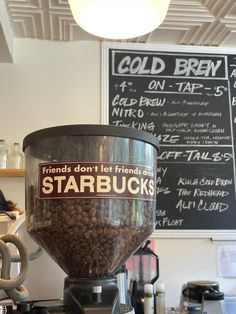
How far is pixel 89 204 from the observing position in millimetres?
922

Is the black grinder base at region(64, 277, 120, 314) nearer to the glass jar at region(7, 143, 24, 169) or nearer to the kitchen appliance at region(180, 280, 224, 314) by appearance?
the kitchen appliance at region(180, 280, 224, 314)

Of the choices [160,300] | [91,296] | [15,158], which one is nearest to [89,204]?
[91,296]

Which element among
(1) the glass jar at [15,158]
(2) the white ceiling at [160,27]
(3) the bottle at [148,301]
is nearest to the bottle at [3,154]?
(1) the glass jar at [15,158]

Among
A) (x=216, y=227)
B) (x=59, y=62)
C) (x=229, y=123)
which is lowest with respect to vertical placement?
(x=216, y=227)

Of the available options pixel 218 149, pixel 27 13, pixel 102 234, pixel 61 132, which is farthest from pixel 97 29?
pixel 218 149

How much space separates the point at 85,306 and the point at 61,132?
41 centimetres

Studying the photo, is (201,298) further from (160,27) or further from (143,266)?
(160,27)

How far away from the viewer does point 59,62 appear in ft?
7.59

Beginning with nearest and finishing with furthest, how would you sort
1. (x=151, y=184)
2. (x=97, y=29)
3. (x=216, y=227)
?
(x=151, y=184) → (x=97, y=29) → (x=216, y=227)

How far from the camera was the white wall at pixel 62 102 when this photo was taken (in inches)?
85.3

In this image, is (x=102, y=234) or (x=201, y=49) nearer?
(x=102, y=234)

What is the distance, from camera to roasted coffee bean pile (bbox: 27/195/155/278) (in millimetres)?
922

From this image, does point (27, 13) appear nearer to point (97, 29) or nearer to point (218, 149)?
point (97, 29)

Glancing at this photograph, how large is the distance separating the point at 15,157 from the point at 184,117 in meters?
0.99
